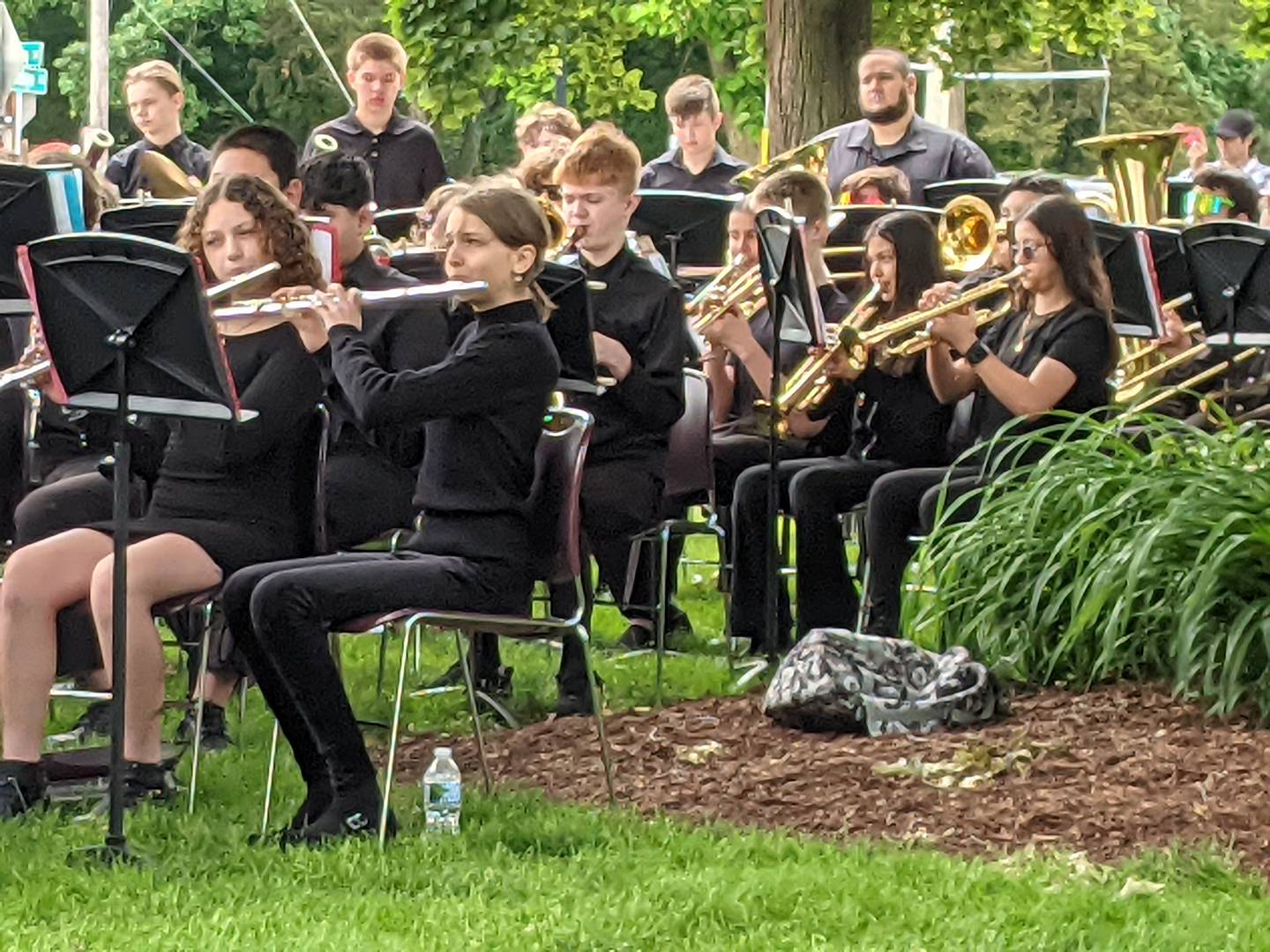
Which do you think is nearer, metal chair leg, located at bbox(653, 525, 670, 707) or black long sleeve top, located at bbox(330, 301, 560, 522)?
black long sleeve top, located at bbox(330, 301, 560, 522)

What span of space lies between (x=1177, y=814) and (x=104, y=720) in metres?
3.56

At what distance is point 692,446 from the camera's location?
9.20 meters

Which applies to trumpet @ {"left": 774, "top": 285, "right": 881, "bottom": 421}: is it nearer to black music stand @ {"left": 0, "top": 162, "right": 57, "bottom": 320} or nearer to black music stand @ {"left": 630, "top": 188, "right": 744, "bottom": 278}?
black music stand @ {"left": 630, "top": 188, "right": 744, "bottom": 278}

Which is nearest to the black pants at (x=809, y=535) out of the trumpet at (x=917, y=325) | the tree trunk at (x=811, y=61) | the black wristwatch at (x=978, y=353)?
the trumpet at (x=917, y=325)

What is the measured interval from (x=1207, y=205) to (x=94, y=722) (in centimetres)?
598

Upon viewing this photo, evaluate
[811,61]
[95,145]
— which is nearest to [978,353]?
[95,145]

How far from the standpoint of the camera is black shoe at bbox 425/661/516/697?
866 cm

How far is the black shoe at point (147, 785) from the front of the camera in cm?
695

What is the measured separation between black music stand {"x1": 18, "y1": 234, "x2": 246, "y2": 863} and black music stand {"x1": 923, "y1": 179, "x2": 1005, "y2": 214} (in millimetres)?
5219

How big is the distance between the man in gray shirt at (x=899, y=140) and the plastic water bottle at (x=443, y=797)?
644 cm

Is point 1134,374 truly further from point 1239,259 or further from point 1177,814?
point 1177,814

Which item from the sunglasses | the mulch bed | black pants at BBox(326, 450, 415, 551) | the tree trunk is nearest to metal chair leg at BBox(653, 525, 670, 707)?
the mulch bed

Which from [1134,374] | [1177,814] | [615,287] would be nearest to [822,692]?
[1177,814]

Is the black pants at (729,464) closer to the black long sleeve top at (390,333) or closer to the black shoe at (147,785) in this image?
the black long sleeve top at (390,333)
